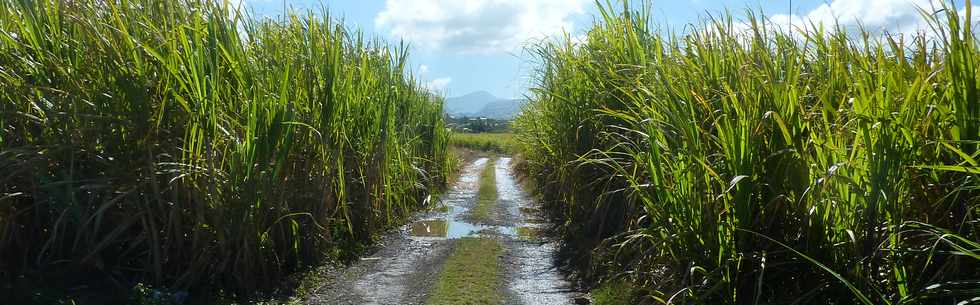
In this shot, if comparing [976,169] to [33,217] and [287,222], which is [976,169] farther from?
[33,217]

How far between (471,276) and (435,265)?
0.56 metres

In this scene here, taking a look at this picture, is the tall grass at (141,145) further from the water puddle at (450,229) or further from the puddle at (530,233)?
the puddle at (530,233)

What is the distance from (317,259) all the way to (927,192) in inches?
174

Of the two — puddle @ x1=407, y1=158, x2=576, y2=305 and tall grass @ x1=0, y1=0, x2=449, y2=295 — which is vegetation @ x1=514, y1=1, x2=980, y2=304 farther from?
tall grass @ x1=0, y1=0, x2=449, y2=295

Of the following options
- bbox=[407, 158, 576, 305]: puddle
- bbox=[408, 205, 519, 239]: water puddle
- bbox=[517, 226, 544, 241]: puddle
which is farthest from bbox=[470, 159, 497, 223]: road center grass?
bbox=[517, 226, 544, 241]: puddle

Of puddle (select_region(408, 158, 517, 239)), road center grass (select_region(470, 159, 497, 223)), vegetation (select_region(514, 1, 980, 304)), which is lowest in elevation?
road center grass (select_region(470, 159, 497, 223))

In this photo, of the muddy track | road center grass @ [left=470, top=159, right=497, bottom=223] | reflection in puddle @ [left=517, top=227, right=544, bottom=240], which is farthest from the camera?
road center grass @ [left=470, top=159, right=497, bottom=223]

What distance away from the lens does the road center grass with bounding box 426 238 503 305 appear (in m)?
5.24

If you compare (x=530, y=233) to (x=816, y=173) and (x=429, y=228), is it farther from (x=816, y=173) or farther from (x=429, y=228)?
(x=816, y=173)

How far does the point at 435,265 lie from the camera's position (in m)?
6.40

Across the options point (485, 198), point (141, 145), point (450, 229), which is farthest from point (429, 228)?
point (141, 145)

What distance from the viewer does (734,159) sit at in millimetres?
3525

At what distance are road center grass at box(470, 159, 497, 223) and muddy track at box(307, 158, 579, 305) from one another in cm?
16

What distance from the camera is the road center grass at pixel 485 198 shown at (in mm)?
10023
